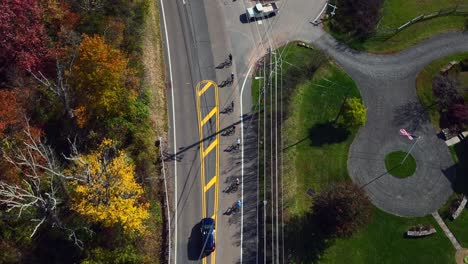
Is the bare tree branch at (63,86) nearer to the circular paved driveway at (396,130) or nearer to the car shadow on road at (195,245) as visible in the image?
the car shadow on road at (195,245)

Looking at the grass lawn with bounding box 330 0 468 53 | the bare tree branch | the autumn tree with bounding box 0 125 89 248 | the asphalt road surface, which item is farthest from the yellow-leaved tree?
the grass lawn with bounding box 330 0 468 53

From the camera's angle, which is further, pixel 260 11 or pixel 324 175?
pixel 260 11

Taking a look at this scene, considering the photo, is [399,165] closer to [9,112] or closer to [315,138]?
[315,138]

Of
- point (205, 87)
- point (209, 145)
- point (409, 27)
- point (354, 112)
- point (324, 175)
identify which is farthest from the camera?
point (409, 27)

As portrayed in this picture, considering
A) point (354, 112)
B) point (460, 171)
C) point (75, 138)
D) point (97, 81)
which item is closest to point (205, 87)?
point (97, 81)

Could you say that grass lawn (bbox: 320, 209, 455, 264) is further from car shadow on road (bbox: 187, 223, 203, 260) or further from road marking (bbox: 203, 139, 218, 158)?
road marking (bbox: 203, 139, 218, 158)

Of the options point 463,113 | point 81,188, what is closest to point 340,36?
point 463,113

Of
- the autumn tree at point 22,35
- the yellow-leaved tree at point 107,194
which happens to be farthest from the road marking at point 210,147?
the autumn tree at point 22,35
